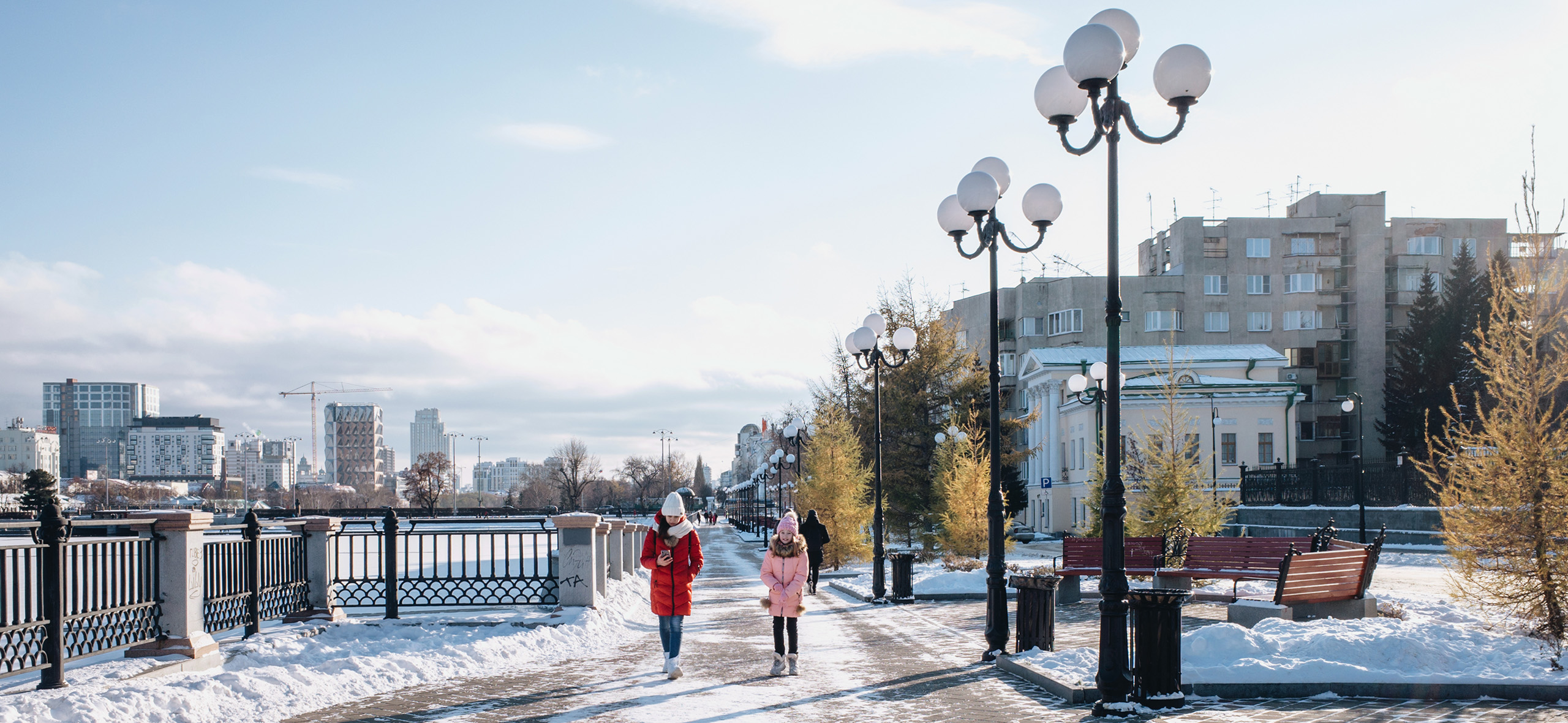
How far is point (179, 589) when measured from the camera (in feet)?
33.6

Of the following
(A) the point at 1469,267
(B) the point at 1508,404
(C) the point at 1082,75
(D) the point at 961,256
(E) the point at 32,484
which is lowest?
(E) the point at 32,484

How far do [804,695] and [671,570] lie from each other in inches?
73.7

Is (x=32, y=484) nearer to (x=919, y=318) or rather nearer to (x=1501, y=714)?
(x=919, y=318)

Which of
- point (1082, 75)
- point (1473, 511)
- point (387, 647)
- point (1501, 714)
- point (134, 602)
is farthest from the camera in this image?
point (387, 647)

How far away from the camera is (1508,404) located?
1072 cm

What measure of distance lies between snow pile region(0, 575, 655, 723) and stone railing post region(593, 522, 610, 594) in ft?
4.05

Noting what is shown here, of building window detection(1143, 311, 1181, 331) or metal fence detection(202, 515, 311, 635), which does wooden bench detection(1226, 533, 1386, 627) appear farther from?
building window detection(1143, 311, 1181, 331)

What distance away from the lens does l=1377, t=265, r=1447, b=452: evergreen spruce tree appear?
63312 millimetres

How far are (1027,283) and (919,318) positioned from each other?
3849 centimetres

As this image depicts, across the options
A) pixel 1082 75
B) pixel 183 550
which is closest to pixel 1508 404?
pixel 1082 75

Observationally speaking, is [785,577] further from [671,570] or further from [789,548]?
[671,570]

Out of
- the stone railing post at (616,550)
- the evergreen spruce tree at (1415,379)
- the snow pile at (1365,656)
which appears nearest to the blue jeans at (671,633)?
the snow pile at (1365,656)

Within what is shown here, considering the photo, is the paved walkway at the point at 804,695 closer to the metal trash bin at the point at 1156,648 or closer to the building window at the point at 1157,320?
the metal trash bin at the point at 1156,648

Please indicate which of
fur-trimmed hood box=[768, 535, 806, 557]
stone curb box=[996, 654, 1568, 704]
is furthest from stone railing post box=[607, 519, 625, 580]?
stone curb box=[996, 654, 1568, 704]
